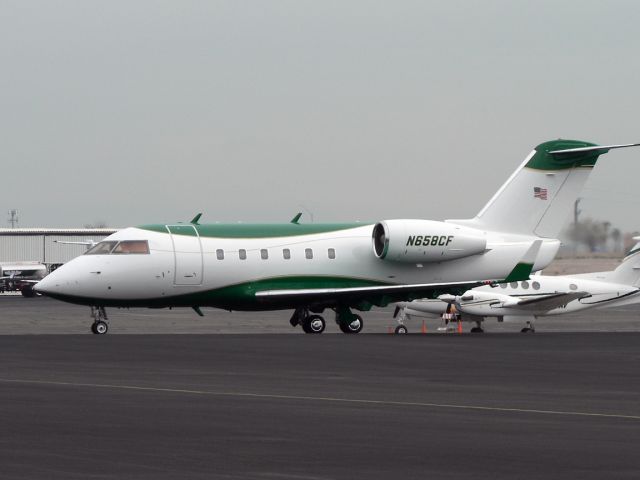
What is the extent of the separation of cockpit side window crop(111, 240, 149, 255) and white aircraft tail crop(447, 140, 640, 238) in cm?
1162

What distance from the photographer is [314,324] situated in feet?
159

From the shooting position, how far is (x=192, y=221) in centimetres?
4894

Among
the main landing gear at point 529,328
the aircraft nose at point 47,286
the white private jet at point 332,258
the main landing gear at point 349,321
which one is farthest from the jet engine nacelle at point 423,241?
the aircraft nose at point 47,286

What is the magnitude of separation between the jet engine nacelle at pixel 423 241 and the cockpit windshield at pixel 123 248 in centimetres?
831

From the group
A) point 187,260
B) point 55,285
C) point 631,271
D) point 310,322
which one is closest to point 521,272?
point 310,322

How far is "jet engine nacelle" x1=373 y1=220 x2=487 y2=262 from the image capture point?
4803 cm

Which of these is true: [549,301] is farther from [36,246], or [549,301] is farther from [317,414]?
[36,246]

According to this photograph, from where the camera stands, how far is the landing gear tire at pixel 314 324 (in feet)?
159

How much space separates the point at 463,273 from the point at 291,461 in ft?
118

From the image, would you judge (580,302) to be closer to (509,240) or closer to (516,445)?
(509,240)

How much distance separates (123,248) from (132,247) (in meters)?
0.31

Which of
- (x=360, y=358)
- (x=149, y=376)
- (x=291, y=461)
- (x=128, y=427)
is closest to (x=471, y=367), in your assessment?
(x=360, y=358)

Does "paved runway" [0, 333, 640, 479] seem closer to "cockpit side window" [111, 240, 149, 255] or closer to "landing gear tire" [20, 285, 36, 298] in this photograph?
"cockpit side window" [111, 240, 149, 255]

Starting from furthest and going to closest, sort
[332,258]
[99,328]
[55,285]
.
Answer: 1. [332,258]
2. [99,328]
3. [55,285]
